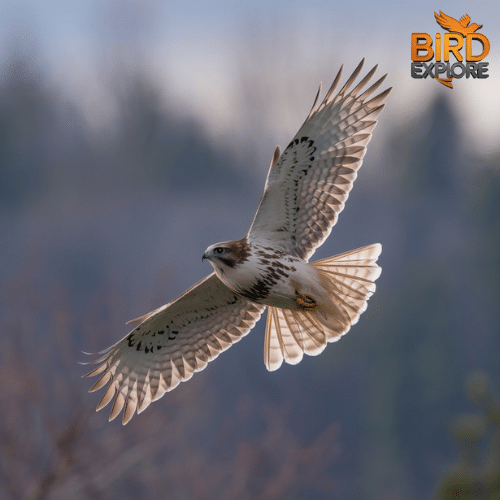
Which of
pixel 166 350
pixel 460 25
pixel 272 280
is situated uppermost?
pixel 460 25

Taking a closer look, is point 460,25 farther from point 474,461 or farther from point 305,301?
point 305,301

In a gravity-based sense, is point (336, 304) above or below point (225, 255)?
below

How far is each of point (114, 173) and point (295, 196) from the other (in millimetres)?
53938

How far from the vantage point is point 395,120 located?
5316 cm

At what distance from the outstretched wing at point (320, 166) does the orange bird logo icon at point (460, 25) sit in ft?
42.6

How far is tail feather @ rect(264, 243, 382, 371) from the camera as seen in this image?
6789 millimetres

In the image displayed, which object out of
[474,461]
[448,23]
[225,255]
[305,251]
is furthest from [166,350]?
[448,23]

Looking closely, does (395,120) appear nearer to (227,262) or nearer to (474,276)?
(474,276)

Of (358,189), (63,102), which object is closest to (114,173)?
(63,102)

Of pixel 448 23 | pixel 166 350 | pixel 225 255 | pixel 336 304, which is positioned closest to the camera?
pixel 225 255

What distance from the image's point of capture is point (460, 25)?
64.8 feet

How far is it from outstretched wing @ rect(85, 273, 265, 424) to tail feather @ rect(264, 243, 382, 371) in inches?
17.9

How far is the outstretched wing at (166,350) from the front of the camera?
7.46 meters

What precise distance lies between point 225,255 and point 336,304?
0.97 m
